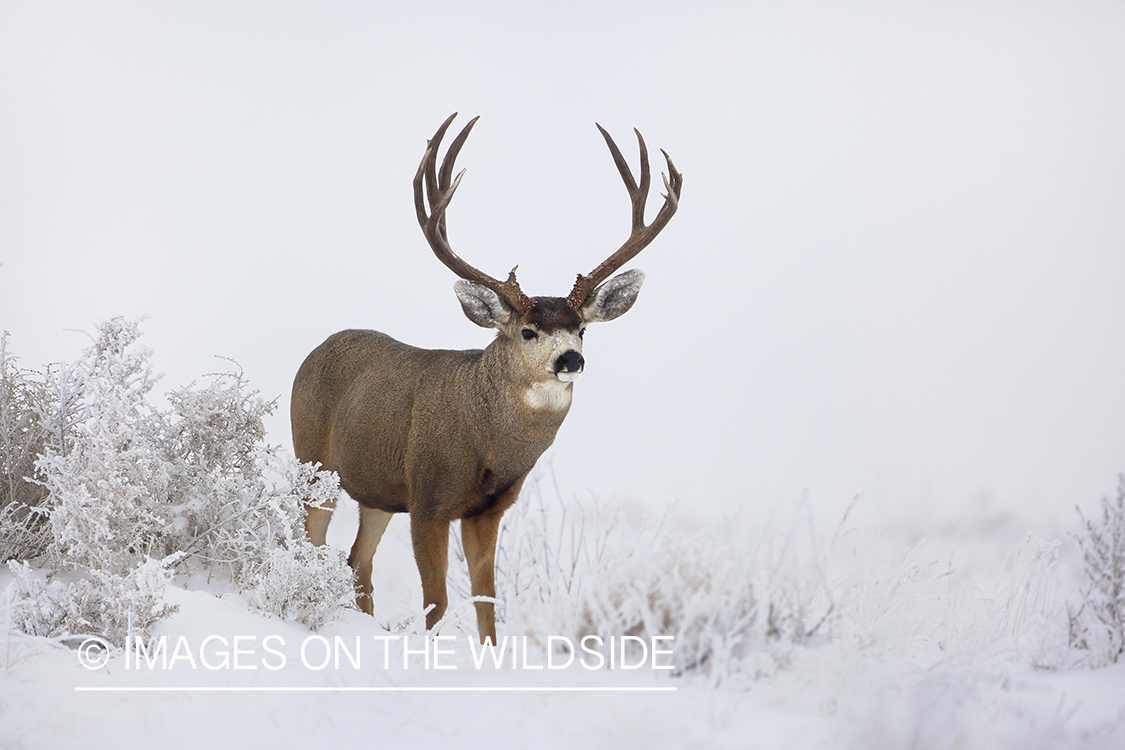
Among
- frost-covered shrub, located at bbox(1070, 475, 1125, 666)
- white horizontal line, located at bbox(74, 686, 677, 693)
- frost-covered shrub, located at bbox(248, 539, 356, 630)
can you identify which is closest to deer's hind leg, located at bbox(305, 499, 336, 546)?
frost-covered shrub, located at bbox(248, 539, 356, 630)

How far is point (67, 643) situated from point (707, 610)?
106 inches

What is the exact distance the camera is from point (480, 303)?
5.33 m

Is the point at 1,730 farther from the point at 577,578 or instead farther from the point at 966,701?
the point at 966,701

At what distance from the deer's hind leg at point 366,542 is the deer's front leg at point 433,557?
4.09 feet

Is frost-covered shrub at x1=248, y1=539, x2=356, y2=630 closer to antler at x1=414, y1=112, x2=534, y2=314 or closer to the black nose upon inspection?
the black nose

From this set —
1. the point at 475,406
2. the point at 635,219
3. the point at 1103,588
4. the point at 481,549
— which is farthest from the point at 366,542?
the point at 1103,588

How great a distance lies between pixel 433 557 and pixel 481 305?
1.33 metres

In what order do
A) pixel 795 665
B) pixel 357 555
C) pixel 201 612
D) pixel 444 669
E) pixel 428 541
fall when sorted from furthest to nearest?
pixel 357 555 → pixel 428 541 → pixel 201 612 → pixel 444 669 → pixel 795 665

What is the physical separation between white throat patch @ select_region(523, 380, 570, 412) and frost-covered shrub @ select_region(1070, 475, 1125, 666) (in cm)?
248

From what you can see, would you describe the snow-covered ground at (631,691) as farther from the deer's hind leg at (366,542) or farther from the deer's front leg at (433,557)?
the deer's hind leg at (366,542)

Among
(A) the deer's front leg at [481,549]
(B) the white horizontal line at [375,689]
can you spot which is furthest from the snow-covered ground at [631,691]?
(A) the deer's front leg at [481,549]

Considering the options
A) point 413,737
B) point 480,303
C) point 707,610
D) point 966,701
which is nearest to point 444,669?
point 413,737

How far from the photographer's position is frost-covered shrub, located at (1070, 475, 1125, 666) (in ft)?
12.1

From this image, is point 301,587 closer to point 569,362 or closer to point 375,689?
point 375,689
